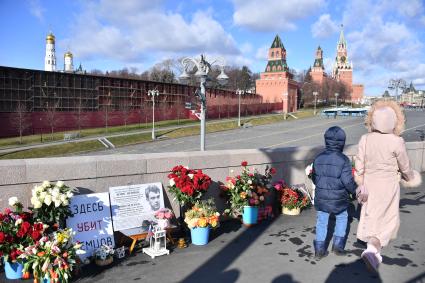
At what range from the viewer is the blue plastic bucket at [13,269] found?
472 cm

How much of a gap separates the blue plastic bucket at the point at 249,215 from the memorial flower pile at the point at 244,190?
8cm

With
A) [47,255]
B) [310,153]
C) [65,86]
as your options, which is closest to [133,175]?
→ [47,255]

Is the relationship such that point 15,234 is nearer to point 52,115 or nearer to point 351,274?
point 351,274

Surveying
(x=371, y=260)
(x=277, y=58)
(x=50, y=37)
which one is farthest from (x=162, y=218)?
(x=50, y=37)

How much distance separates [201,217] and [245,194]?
1.29 m

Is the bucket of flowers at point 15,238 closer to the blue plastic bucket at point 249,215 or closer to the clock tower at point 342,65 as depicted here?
the blue plastic bucket at point 249,215

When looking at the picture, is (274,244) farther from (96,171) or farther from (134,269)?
(96,171)

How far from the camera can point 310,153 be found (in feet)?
31.2

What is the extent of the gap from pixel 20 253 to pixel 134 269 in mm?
1450

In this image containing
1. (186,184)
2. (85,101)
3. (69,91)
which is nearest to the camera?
(186,184)

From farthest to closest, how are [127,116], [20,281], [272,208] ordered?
[127,116] < [272,208] < [20,281]

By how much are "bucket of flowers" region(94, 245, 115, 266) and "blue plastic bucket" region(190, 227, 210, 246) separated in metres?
Result: 1.34

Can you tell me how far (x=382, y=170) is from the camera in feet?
16.6

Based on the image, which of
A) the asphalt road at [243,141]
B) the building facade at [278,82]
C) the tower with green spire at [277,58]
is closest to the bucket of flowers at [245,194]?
the asphalt road at [243,141]
